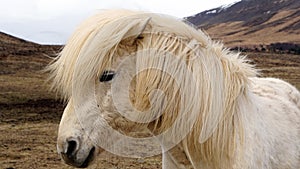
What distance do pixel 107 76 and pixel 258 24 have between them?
351ft

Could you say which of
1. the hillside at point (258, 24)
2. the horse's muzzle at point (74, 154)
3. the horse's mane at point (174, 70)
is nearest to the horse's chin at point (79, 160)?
the horse's muzzle at point (74, 154)

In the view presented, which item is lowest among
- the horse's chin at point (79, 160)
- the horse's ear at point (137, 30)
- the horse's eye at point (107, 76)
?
the horse's chin at point (79, 160)

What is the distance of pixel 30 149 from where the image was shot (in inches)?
409

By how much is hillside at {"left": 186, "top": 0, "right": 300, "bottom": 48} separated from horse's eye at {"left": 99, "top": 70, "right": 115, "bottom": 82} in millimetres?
61174

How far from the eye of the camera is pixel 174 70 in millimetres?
2820

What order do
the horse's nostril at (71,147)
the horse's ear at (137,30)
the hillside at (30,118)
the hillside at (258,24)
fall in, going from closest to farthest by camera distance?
the horse's nostril at (71,147), the horse's ear at (137,30), the hillside at (30,118), the hillside at (258,24)

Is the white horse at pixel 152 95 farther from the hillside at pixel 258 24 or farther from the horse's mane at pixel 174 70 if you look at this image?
the hillside at pixel 258 24

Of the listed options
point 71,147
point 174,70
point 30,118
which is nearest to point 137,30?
point 174,70

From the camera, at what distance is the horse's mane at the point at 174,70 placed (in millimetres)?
2760

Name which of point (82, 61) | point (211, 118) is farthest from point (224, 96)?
point (82, 61)

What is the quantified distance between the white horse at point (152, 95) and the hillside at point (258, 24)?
60970mm

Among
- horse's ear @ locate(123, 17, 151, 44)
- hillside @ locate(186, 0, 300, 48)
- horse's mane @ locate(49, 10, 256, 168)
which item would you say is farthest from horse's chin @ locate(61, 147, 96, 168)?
hillside @ locate(186, 0, 300, 48)

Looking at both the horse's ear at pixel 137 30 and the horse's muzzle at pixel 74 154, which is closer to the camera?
the horse's muzzle at pixel 74 154

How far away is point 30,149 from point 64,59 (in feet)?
26.2
